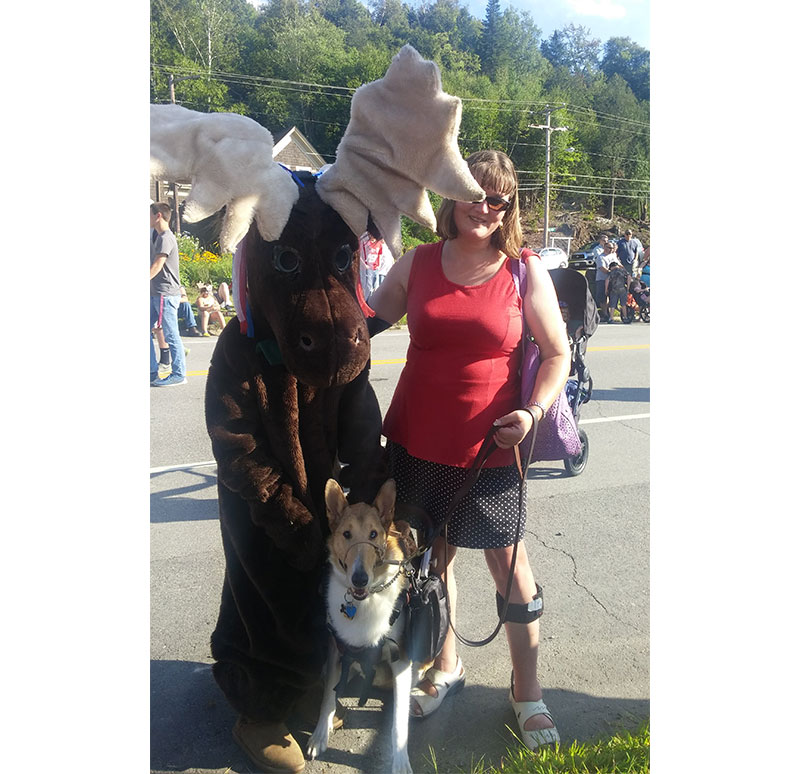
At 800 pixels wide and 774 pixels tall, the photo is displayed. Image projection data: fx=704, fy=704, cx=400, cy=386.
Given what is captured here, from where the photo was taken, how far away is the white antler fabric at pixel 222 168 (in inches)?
70.4

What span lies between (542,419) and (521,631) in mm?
711

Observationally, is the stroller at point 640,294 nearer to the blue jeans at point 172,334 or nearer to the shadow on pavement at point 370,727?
the blue jeans at point 172,334

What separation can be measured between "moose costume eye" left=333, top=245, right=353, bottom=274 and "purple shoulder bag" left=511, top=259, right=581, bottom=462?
510 mm

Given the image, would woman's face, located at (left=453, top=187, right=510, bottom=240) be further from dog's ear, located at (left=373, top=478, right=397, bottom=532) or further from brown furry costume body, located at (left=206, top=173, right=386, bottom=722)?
dog's ear, located at (left=373, top=478, right=397, bottom=532)

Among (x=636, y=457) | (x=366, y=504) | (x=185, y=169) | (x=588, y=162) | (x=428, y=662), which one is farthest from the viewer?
(x=636, y=457)

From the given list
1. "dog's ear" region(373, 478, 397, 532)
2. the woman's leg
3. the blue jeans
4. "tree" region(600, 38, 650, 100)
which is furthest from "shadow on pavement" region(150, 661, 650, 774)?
the blue jeans

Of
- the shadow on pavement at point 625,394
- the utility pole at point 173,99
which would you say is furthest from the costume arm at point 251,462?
the shadow on pavement at point 625,394

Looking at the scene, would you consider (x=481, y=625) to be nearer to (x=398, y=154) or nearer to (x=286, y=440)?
(x=286, y=440)

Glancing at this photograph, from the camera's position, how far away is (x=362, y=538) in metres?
2.06

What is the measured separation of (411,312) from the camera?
7.21 ft
